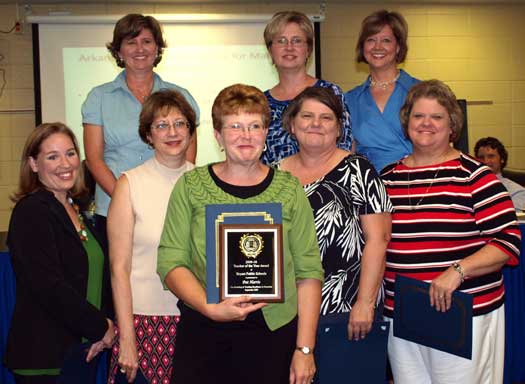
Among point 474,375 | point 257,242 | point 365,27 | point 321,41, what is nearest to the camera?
point 257,242

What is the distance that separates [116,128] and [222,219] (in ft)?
4.36

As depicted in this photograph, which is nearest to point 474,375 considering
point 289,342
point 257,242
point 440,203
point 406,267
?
point 406,267

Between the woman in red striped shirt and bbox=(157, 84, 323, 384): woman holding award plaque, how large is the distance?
1.91ft

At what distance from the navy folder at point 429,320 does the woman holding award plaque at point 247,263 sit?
0.53m

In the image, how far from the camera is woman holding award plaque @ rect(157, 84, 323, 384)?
1995 millimetres

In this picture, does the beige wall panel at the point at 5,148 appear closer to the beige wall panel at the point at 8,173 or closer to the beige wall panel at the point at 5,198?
the beige wall panel at the point at 8,173

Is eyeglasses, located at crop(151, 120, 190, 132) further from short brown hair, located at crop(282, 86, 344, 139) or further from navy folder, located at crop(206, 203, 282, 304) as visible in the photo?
navy folder, located at crop(206, 203, 282, 304)

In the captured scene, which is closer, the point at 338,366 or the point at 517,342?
the point at 338,366

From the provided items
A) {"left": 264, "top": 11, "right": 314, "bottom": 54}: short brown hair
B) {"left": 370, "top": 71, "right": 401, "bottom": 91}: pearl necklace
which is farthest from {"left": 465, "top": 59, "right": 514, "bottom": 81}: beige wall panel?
{"left": 264, "top": 11, "right": 314, "bottom": 54}: short brown hair

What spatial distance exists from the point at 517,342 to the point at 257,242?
2.73 metres

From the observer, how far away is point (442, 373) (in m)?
2.50

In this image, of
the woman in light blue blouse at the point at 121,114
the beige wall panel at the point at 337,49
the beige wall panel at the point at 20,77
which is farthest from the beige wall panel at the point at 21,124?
the woman in light blue blouse at the point at 121,114

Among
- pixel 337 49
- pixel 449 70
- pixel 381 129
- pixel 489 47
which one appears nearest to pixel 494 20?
pixel 489 47

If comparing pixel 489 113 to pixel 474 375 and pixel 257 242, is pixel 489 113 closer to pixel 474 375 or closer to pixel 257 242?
pixel 474 375
